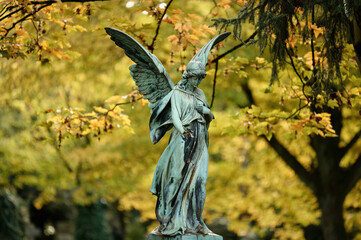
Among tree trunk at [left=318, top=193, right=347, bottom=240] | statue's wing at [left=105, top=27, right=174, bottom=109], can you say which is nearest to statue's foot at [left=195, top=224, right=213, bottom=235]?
statue's wing at [left=105, top=27, right=174, bottom=109]

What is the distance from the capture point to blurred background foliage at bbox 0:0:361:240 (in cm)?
972

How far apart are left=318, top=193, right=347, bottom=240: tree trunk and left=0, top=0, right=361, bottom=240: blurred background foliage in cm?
86

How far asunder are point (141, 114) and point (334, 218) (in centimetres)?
715

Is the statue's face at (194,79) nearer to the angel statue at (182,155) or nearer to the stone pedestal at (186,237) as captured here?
the angel statue at (182,155)

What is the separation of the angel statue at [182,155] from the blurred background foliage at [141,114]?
6.66 feet

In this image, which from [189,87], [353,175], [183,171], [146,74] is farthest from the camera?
[353,175]

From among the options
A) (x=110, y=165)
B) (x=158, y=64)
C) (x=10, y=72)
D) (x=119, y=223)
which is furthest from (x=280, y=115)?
(x=119, y=223)

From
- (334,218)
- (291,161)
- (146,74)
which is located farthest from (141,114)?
(146,74)

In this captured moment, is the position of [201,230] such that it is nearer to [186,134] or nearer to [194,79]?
[186,134]

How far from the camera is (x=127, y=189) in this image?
20.8 m

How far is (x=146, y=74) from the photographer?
6824 mm

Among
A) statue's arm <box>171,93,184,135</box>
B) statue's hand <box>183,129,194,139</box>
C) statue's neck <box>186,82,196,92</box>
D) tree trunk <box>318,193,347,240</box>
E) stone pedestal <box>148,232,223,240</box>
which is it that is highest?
statue's neck <box>186,82,196,92</box>

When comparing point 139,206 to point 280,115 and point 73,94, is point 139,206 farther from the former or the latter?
point 280,115

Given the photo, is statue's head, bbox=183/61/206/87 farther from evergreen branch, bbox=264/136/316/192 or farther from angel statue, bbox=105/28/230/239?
evergreen branch, bbox=264/136/316/192
